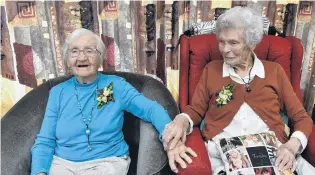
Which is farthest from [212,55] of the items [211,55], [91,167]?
[91,167]

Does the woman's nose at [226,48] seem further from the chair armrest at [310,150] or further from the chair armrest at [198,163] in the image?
the chair armrest at [310,150]

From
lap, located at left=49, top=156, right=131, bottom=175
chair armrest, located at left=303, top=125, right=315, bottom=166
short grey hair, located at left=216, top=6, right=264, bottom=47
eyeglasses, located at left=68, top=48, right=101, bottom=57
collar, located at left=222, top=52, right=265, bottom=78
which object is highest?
short grey hair, located at left=216, top=6, right=264, bottom=47

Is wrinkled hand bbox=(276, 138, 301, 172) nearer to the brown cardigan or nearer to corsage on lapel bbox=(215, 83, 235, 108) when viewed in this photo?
the brown cardigan

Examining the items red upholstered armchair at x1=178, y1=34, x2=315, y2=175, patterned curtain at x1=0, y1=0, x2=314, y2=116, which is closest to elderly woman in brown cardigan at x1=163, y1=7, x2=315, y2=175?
red upholstered armchair at x1=178, y1=34, x2=315, y2=175

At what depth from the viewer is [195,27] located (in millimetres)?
1999

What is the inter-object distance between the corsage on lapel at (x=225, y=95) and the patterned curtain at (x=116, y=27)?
2.27 ft

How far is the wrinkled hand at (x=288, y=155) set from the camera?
4.94 feet

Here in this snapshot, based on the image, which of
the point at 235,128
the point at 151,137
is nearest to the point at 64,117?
the point at 151,137

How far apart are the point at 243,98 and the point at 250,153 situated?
33 cm

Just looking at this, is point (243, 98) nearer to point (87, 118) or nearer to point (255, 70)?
point (255, 70)

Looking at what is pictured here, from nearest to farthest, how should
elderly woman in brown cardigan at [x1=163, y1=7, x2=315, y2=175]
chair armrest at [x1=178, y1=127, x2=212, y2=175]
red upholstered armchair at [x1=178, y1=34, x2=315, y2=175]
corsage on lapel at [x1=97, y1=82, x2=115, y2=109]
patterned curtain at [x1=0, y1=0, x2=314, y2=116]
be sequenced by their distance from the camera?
chair armrest at [x1=178, y1=127, x2=212, y2=175], elderly woman in brown cardigan at [x1=163, y1=7, x2=315, y2=175], corsage on lapel at [x1=97, y1=82, x2=115, y2=109], red upholstered armchair at [x1=178, y1=34, x2=315, y2=175], patterned curtain at [x1=0, y1=0, x2=314, y2=116]

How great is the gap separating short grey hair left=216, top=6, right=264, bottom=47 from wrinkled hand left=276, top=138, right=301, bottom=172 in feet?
1.79

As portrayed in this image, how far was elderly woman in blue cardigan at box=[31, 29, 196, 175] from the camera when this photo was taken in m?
1.64

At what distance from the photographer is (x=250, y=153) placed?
5.03 feet
